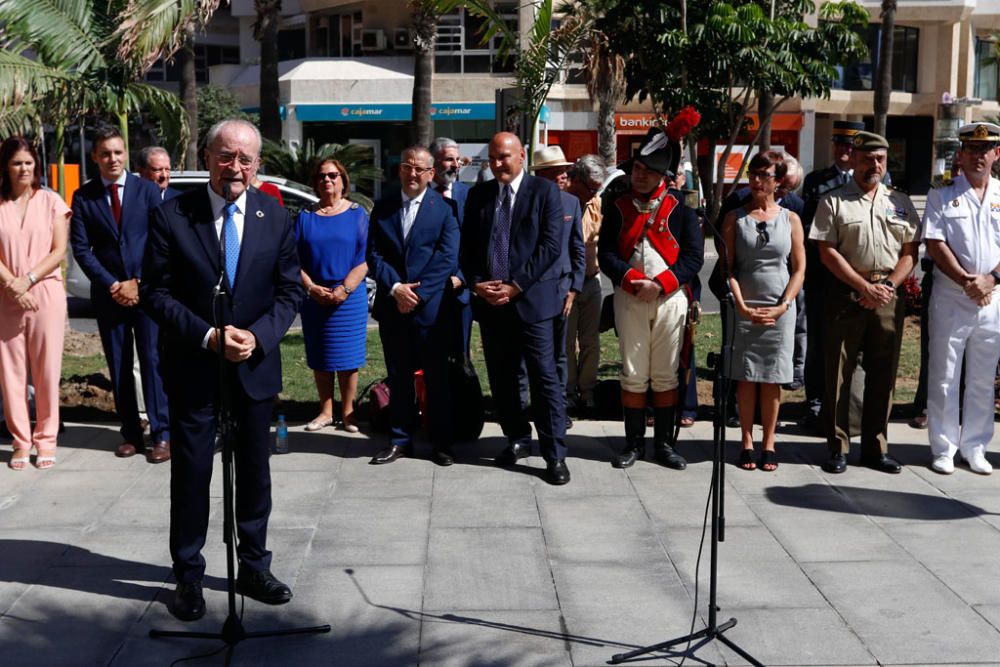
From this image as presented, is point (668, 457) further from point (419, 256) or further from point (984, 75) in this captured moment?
point (984, 75)

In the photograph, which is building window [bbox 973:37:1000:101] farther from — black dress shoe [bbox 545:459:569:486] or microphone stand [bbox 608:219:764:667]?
microphone stand [bbox 608:219:764:667]

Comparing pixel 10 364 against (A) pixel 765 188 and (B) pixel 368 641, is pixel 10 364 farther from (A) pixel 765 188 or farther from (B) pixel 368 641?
(A) pixel 765 188

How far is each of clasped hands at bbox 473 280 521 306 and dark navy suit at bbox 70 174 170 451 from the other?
231 cm

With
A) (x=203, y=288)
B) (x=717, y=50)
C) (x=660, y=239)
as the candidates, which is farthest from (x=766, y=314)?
(x=717, y=50)

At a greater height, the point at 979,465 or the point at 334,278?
the point at 334,278

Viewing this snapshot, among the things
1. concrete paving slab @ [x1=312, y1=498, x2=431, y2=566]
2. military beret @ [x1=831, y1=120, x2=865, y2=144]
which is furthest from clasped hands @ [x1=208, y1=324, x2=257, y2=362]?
military beret @ [x1=831, y1=120, x2=865, y2=144]

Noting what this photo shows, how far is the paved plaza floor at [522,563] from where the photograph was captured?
16.8 ft

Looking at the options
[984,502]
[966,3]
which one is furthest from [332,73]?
[984,502]

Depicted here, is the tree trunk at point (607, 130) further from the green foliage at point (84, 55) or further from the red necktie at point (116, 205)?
the red necktie at point (116, 205)

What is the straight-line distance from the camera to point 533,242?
7.87 metres

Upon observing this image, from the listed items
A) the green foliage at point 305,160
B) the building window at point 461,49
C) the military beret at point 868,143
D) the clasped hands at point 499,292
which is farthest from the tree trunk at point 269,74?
the military beret at point 868,143

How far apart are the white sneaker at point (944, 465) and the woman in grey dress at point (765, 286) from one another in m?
1.04

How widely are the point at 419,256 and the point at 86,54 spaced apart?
284 inches

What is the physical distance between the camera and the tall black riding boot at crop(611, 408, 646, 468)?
8.20 meters
